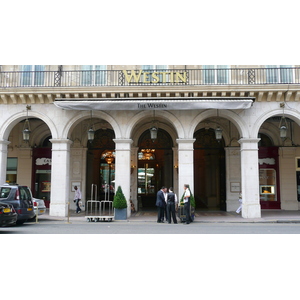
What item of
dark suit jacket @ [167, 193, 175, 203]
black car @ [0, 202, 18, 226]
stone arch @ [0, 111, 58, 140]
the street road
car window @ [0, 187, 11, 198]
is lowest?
the street road

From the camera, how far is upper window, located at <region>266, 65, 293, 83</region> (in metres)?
18.0

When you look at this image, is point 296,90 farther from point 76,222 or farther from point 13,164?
point 13,164

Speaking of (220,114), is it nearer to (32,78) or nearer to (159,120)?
(159,120)

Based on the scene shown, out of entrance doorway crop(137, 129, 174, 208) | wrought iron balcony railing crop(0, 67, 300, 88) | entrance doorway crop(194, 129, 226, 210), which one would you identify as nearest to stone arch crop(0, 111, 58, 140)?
wrought iron balcony railing crop(0, 67, 300, 88)

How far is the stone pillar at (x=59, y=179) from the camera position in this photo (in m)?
17.3

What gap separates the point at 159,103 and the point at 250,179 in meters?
6.04

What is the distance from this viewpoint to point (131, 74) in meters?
17.8

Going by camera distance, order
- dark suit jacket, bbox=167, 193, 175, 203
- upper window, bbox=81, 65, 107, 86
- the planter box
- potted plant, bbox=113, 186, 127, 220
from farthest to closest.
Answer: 1. upper window, bbox=81, 65, 107, 86
2. the planter box
3. potted plant, bbox=113, 186, 127, 220
4. dark suit jacket, bbox=167, 193, 175, 203

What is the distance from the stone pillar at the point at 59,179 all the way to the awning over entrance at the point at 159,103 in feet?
7.10

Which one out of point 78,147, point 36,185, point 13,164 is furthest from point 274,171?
point 13,164

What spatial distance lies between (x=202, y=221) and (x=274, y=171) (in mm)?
7722

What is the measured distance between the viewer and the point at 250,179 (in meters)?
17.1

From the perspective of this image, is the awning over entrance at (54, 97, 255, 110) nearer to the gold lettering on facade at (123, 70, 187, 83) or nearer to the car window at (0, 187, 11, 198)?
the gold lettering on facade at (123, 70, 187, 83)

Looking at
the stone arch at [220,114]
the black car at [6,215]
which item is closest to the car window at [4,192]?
the black car at [6,215]
